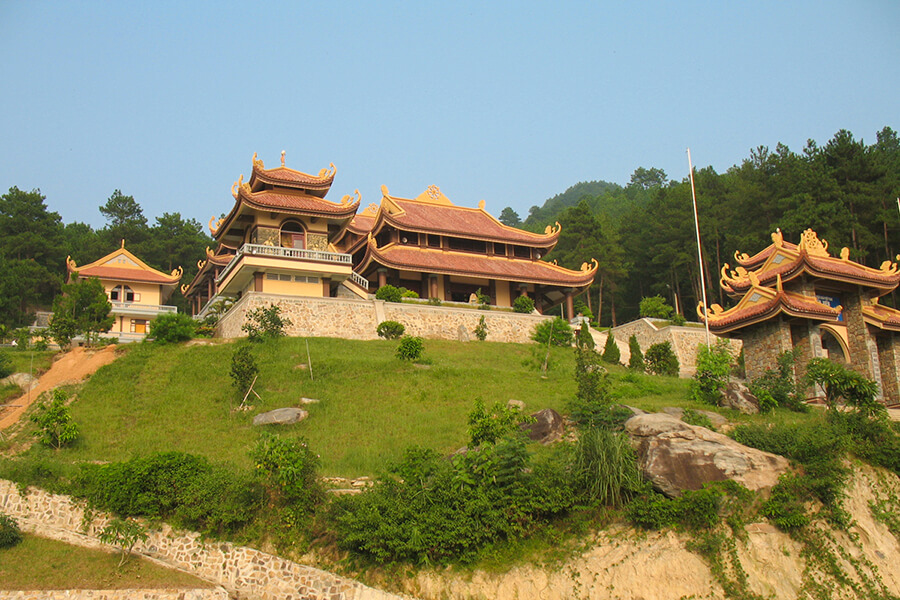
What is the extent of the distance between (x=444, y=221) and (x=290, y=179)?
10422mm

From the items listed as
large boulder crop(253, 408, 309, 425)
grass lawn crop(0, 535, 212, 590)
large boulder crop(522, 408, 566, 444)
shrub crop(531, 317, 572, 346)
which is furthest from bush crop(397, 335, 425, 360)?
grass lawn crop(0, 535, 212, 590)

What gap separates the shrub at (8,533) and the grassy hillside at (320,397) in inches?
103

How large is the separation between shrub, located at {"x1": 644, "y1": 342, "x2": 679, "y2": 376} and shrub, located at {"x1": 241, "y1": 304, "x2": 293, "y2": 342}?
15.3 metres

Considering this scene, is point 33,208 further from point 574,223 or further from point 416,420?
point 416,420

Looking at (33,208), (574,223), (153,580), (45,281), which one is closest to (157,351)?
(153,580)

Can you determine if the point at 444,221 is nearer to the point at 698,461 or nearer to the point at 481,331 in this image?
the point at 481,331

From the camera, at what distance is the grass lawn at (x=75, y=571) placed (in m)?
15.0

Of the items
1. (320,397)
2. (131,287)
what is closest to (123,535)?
(320,397)

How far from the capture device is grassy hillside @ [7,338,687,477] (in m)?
20.5

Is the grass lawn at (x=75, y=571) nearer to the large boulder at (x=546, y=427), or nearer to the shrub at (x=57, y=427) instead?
the shrub at (x=57, y=427)

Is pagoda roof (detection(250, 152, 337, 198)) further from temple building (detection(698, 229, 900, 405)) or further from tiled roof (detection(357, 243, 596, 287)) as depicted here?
temple building (detection(698, 229, 900, 405))

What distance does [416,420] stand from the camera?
2250cm

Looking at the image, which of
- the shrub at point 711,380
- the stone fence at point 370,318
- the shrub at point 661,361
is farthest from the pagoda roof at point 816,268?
the stone fence at point 370,318

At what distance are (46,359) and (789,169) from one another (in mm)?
42445
